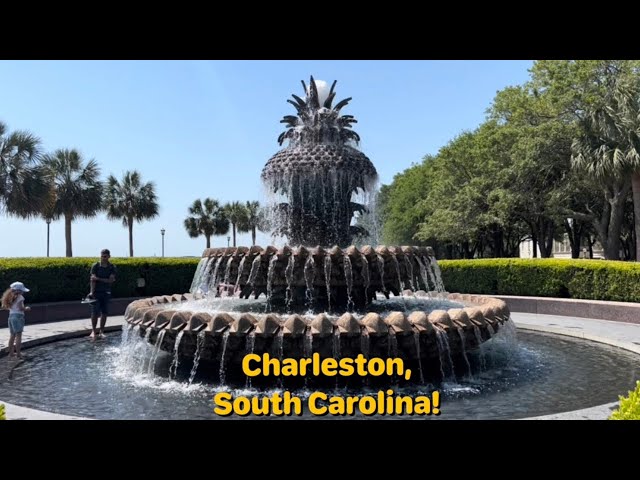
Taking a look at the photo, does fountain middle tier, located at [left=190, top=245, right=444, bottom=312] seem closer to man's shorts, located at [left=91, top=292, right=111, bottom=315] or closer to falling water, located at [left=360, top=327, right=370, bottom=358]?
falling water, located at [left=360, top=327, right=370, bottom=358]

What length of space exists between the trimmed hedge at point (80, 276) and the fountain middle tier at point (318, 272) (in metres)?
9.52

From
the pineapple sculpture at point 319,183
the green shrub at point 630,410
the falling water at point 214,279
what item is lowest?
the green shrub at point 630,410

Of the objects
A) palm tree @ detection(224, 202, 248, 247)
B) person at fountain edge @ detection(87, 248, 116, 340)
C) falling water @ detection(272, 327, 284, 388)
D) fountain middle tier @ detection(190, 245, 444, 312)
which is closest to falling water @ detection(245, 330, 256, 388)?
falling water @ detection(272, 327, 284, 388)

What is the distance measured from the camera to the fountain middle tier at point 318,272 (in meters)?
7.41

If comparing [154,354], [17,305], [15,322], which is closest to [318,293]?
[154,354]

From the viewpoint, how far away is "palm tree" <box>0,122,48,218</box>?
22.4 meters

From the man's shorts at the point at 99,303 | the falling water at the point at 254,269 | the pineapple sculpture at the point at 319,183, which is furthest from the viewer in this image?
the man's shorts at the point at 99,303

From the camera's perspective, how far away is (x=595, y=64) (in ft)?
81.6

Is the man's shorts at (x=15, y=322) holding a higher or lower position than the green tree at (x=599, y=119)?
lower

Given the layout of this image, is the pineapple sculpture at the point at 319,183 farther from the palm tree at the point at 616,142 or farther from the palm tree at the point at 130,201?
the palm tree at the point at 130,201

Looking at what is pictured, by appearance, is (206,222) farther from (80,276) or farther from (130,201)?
(80,276)

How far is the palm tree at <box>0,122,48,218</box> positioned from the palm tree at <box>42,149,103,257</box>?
9.24 metres

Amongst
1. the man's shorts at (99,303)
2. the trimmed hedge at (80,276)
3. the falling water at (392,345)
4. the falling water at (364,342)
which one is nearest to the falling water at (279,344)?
the falling water at (364,342)
